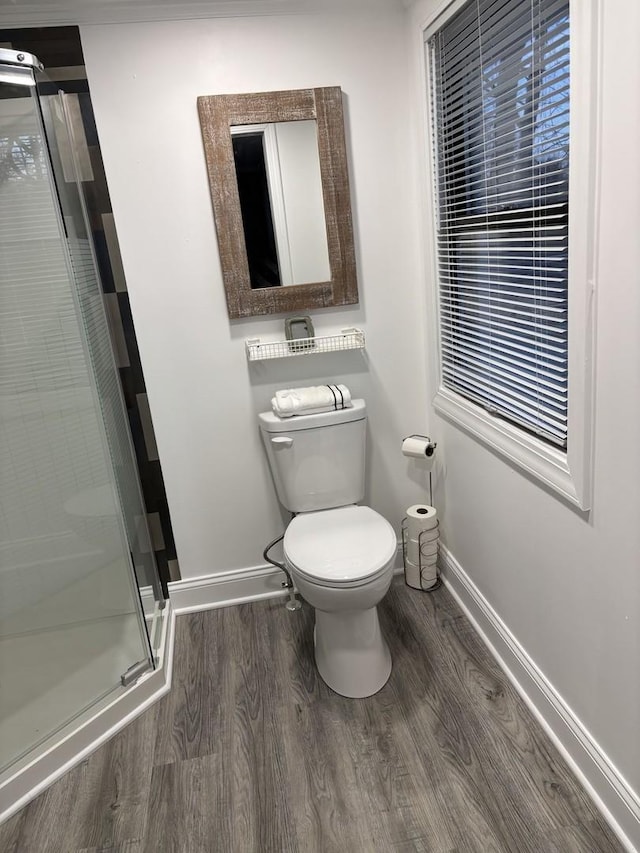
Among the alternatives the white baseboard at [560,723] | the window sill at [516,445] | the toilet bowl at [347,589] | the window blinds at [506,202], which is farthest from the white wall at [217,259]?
the white baseboard at [560,723]

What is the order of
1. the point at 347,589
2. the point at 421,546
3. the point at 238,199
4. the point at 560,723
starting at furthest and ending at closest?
1. the point at 421,546
2. the point at 238,199
3. the point at 347,589
4. the point at 560,723

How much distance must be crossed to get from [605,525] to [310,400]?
1.14 m

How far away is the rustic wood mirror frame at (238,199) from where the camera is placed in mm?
2066

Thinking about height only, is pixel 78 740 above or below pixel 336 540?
below

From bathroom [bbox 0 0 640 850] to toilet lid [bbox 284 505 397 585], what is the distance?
1.19 ft

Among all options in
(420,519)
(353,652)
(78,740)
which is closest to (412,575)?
(420,519)

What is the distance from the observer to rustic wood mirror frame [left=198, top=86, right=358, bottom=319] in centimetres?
207

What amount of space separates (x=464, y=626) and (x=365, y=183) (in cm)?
174

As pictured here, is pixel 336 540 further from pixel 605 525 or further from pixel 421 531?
pixel 605 525

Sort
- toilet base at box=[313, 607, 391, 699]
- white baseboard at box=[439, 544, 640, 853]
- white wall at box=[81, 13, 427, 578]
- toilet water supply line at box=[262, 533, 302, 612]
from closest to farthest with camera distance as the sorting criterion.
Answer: white baseboard at box=[439, 544, 640, 853]
toilet base at box=[313, 607, 391, 699]
white wall at box=[81, 13, 427, 578]
toilet water supply line at box=[262, 533, 302, 612]

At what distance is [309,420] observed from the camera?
7.25ft

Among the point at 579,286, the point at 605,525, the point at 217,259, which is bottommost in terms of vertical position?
the point at 605,525

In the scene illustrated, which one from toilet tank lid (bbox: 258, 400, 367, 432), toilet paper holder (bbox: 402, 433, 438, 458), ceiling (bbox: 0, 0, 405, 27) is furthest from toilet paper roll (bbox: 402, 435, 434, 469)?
ceiling (bbox: 0, 0, 405, 27)

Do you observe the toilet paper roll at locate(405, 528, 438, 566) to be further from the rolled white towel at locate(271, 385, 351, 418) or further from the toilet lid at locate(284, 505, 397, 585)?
the rolled white towel at locate(271, 385, 351, 418)
